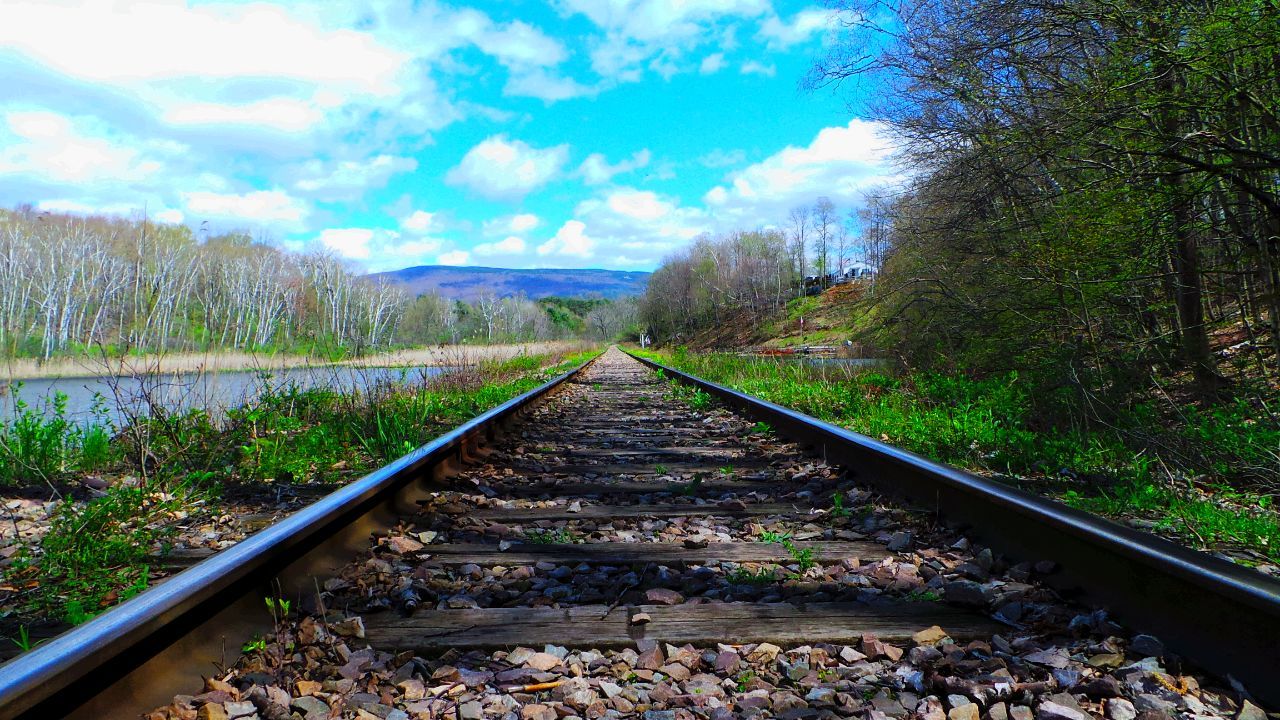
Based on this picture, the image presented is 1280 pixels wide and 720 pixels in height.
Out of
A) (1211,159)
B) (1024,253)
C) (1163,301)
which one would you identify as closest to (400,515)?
(1211,159)

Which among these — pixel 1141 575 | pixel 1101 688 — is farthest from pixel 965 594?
pixel 1101 688

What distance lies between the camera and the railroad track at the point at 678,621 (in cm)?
157

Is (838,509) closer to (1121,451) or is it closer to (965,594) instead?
(965,594)

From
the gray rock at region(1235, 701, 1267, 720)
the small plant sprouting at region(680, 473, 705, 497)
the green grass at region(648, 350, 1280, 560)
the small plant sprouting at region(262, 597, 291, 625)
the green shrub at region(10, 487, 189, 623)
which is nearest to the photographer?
the gray rock at region(1235, 701, 1267, 720)

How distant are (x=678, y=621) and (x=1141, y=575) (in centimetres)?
126

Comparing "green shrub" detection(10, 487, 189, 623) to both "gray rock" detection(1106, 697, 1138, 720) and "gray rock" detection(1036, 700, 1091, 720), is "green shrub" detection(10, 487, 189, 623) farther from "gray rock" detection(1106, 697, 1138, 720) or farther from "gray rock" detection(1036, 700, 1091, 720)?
"gray rock" detection(1106, 697, 1138, 720)

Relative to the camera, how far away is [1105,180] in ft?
15.1

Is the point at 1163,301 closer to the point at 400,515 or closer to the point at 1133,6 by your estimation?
the point at 1133,6

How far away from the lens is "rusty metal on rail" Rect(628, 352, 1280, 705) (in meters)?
1.59

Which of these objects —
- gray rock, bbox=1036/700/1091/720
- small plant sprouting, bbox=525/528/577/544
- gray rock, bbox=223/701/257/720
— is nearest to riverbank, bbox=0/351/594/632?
gray rock, bbox=223/701/257/720

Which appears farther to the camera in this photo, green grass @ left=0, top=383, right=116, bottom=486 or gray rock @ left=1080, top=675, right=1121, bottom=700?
green grass @ left=0, top=383, right=116, bottom=486

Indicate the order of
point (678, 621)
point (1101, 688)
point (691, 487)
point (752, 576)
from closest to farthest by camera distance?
point (1101, 688) < point (678, 621) < point (752, 576) < point (691, 487)

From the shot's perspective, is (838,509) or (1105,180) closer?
(838,509)

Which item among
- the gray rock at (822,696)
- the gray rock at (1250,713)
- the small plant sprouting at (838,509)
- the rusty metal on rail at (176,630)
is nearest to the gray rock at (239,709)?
the rusty metal on rail at (176,630)
